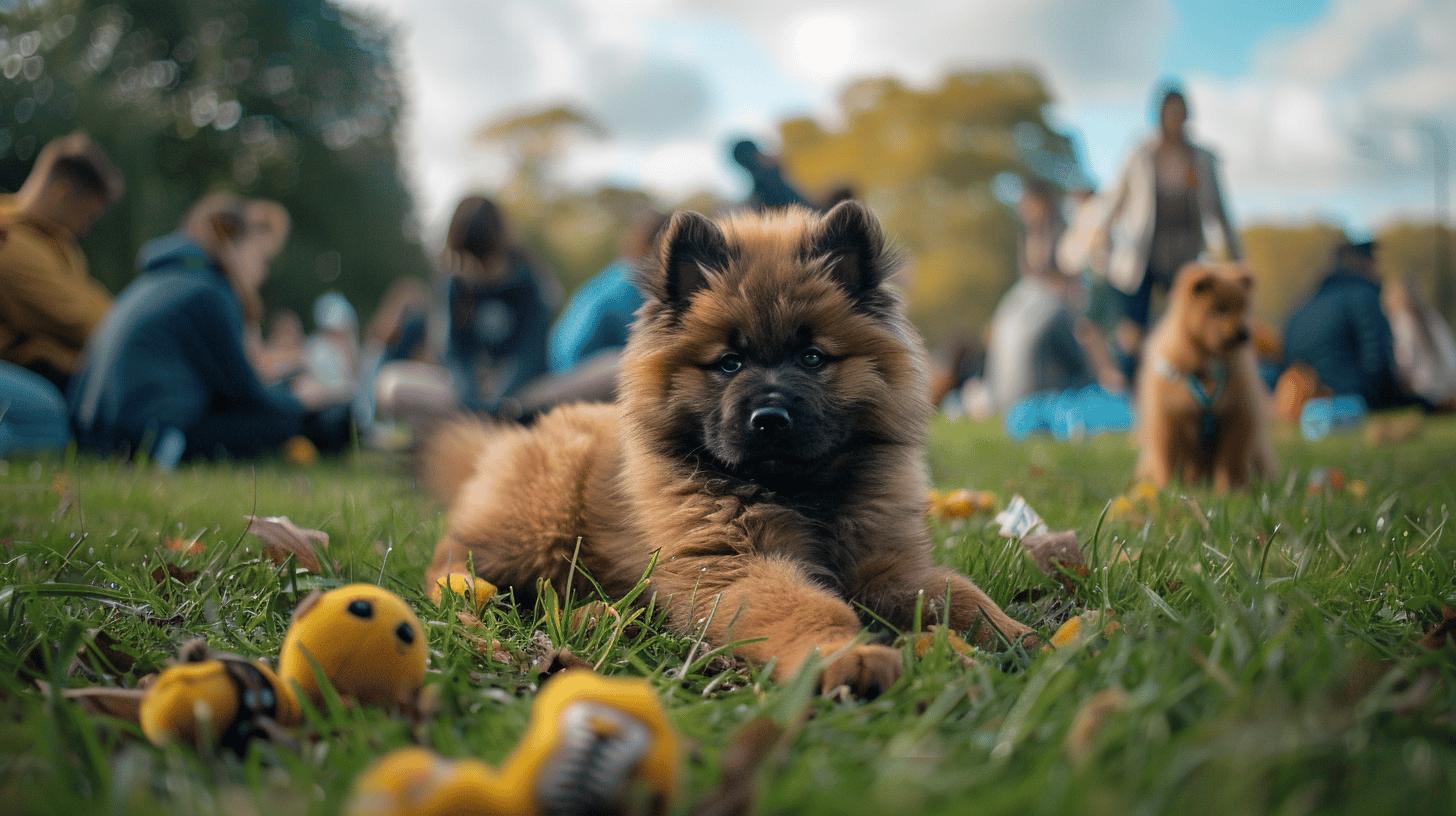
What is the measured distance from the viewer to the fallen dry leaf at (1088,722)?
134 cm

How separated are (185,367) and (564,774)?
7.15 metres

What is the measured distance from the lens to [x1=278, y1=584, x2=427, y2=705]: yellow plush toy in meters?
1.72

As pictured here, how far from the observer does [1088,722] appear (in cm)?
138

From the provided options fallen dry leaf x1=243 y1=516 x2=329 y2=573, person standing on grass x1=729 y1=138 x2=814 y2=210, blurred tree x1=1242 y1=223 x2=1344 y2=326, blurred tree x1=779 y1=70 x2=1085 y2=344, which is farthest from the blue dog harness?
blurred tree x1=1242 y1=223 x2=1344 y2=326

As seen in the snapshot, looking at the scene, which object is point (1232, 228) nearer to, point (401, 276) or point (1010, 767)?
point (1010, 767)

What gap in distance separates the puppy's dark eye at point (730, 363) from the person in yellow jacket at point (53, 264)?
6.92 m

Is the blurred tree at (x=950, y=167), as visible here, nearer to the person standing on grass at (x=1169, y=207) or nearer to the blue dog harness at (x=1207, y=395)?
the person standing on grass at (x=1169, y=207)

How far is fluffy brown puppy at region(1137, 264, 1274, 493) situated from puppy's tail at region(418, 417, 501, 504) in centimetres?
379

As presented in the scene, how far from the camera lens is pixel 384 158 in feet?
102

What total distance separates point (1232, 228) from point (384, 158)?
93.5 feet

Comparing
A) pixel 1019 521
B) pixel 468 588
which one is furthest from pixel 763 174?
pixel 468 588

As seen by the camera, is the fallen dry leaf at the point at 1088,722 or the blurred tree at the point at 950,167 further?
the blurred tree at the point at 950,167

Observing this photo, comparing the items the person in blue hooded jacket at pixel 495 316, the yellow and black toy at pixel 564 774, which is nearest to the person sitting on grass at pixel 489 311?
the person in blue hooded jacket at pixel 495 316

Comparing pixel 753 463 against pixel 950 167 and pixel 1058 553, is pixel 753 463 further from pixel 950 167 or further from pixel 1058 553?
pixel 950 167
